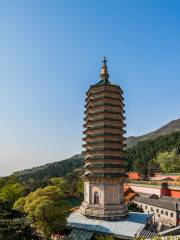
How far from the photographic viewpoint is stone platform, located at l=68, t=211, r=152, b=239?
22.5m

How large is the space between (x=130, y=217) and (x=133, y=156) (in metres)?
64.0

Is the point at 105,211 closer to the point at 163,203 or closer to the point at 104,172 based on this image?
the point at 104,172

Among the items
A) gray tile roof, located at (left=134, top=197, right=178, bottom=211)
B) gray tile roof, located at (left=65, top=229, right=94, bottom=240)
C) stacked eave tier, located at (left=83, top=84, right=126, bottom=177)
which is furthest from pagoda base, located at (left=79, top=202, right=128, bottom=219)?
gray tile roof, located at (left=134, top=197, right=178, bottom=211)

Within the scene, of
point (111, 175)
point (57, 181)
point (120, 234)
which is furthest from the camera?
point (57, 181)

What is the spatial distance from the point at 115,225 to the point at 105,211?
1617 mm

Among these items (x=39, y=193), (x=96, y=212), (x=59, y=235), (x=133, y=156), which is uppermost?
(x=133, y=156)

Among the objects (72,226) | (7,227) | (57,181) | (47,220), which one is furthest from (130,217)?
(57,181)

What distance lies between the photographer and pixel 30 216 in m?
22.5

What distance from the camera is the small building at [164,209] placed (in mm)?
31938

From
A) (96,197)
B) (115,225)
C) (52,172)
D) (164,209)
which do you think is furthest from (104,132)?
(52,172)

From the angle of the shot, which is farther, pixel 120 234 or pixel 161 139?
pixel 161 139

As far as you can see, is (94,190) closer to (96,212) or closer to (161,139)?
(96,212)

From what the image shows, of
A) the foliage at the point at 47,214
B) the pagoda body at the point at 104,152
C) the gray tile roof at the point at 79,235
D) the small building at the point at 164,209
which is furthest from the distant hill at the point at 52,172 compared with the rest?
the foliage at the point at 47,214

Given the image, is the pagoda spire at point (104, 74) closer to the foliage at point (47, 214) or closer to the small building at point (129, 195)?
the foliage at point (47, 214)
